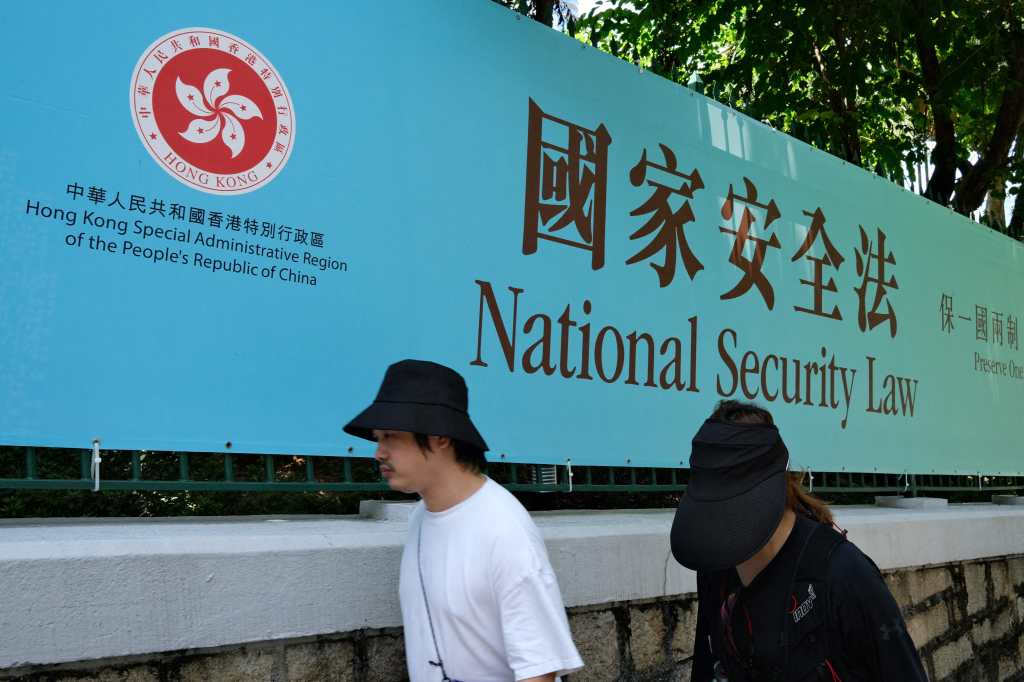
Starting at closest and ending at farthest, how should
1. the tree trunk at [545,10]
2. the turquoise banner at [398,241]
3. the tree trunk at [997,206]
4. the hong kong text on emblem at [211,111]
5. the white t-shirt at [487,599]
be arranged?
the white t-shirt at [487,599] → the turquoise banner at [398,241] → the hong kong text on emblem at [211,111] → the tree trunk at [545,10] → the tree trunk at [997,206]

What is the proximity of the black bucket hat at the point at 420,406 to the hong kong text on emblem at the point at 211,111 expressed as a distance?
93cm

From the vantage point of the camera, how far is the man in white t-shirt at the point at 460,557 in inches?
91.8

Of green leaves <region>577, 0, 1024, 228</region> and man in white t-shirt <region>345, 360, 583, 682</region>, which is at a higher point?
green leaves <region>577, 0, 1024, 228</region>

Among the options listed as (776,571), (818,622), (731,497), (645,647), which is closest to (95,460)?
(731,497)

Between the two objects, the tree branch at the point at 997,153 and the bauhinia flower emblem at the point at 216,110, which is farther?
the tree branch at the point at 997,153

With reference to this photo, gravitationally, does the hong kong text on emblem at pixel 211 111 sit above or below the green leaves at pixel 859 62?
below

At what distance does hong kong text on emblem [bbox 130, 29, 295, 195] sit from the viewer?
2855 mm

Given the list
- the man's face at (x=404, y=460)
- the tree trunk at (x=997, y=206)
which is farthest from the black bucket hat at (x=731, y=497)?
the tree trunk at (x=997, y=206)

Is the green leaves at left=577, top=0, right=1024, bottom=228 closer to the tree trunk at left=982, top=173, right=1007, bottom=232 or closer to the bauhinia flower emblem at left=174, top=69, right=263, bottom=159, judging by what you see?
the tree trunk at left=982, top=173, right=1007, bottom=232

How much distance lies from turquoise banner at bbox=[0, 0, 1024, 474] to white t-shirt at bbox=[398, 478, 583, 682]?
2.83 feet

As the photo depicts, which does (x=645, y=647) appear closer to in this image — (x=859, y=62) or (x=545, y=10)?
(x=545, y=10)

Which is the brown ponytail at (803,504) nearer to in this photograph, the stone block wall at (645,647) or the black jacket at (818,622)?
the black jacket at (818,622)

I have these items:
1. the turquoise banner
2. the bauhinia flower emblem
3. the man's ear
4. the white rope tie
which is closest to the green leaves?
the turquoise banner

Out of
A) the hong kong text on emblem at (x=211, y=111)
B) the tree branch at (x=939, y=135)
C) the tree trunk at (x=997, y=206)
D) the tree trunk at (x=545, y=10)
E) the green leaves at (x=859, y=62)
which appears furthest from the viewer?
the tree branch at (x=939, y=135)
